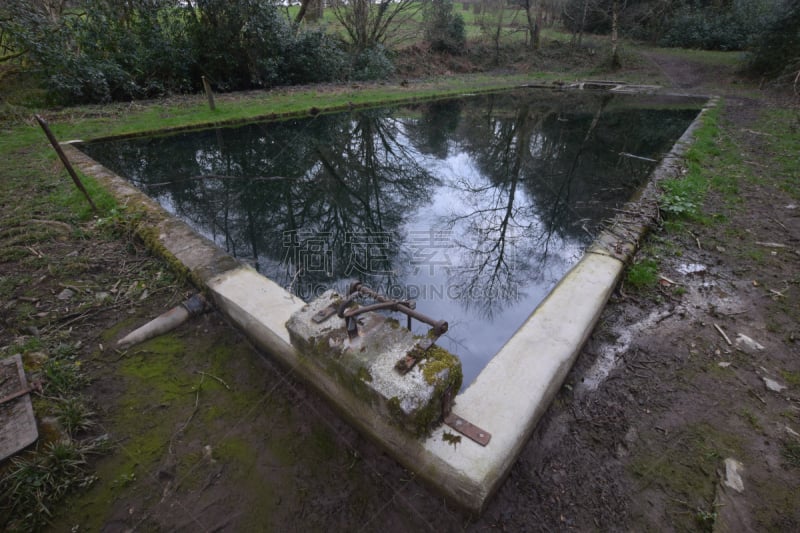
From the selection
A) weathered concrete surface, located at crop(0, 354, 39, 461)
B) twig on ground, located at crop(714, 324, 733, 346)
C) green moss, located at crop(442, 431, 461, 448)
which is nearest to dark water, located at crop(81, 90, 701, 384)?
green moss, located at crop(442, 431, 461, 448)

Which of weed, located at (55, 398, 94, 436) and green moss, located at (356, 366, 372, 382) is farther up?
green moss, located at (356, 366, 372, 382)

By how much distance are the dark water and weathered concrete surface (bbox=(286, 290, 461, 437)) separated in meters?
0.77

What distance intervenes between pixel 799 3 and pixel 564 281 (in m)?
16.7

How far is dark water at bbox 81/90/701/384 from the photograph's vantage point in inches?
128

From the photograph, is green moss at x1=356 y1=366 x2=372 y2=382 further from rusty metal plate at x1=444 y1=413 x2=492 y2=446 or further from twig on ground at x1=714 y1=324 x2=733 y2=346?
twig on ground at x1=714 y1=324 x2=733 y2=346

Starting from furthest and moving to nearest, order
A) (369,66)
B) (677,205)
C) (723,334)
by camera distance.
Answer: (369,66) → (677,205) → (723,334)

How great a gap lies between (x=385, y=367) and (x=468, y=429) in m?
0.47

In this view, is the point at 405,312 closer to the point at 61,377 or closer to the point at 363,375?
the point at 363,375

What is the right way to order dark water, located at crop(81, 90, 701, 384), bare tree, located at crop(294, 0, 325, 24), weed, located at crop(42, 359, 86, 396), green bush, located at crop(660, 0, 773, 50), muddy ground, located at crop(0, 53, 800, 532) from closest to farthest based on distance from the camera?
muddy ground, located at crop(0, 53, 800, 532)
weed, located at crop(42, 359, 86, 396)
dark water, located at crop(81, 90, 701, 384)
bare tree, located at crop(294, 0, 325, 24)
green bush, located at crop(660, 0, 773, 50)

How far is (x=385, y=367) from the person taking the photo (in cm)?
155

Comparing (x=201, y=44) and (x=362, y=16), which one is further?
(x=362, y=16)

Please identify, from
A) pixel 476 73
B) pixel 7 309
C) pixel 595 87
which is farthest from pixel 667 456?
pixel 476 73

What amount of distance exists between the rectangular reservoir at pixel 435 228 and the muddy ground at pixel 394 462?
0.19 metres

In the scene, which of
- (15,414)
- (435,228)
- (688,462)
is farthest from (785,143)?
(15,414)
